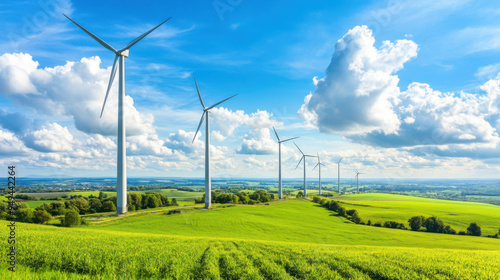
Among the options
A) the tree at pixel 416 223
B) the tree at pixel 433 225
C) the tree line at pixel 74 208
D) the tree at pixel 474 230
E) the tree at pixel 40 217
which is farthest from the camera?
the tree at pixel 416 223

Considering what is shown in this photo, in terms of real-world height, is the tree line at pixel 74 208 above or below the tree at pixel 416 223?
above

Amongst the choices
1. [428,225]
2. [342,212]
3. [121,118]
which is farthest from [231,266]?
[342,212]

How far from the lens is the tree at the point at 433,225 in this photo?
81.8 metres

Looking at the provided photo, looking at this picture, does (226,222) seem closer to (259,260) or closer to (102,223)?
(102,223)

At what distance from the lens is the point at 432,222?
83688 millimetres

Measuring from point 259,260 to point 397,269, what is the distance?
28.0ft

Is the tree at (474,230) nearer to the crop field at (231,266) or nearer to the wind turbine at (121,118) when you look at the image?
the crop field at (231,266)

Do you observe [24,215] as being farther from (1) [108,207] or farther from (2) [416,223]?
(2) [416,223]

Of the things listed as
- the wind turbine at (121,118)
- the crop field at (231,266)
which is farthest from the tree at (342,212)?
the crop field at (231,266)

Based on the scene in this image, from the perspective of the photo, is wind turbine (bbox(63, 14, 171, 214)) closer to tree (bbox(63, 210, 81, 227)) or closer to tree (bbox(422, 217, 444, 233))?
tree (bbox(63, 210, 81, 227))

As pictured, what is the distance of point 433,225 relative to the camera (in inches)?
3270

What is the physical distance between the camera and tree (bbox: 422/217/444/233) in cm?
8181

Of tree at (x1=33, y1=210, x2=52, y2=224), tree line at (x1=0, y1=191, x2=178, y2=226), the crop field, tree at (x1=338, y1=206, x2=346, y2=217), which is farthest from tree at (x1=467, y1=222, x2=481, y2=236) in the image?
tree at (x1=33, y1=210, x2=52, y2=224)

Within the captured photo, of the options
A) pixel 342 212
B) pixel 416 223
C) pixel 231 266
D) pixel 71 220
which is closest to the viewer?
pixel 231 266
